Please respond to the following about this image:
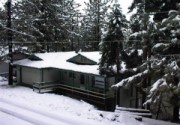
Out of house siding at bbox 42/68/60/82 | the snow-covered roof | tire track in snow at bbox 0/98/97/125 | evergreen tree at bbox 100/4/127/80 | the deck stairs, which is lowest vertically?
the deck stairs

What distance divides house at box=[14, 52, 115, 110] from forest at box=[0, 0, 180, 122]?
1910 mm

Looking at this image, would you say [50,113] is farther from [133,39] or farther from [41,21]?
[41,21]

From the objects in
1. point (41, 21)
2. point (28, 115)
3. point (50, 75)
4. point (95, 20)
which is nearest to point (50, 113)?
point (28, 115)

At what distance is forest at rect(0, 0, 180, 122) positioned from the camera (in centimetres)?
1427

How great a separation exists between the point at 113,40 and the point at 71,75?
894cm

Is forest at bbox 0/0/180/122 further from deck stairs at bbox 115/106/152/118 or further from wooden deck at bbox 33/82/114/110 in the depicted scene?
wooden deck at bbox 33/82/114/110

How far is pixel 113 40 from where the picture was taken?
22.7 metres

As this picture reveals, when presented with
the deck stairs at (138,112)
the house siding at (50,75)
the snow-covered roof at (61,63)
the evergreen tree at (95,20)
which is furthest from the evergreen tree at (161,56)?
the evergreen tree at (95,20)

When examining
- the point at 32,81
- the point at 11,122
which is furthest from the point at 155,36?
the point at 32,81

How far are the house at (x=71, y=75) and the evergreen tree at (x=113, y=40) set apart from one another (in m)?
1.52

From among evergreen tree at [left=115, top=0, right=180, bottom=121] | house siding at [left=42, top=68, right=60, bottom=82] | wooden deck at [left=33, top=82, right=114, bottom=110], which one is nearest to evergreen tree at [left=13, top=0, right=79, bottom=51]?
house siding at [left=42, top=68, right=60, bottom=82]

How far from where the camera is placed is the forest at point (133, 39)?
14266 mm

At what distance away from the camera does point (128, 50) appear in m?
21.2

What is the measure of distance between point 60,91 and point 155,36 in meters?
15.7
